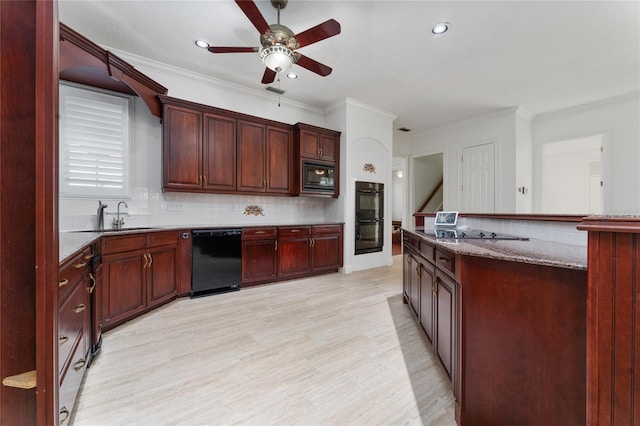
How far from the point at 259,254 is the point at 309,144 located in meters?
1.97

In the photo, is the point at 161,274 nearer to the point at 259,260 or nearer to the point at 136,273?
the point at 136,273

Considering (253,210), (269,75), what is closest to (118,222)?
(253,210)

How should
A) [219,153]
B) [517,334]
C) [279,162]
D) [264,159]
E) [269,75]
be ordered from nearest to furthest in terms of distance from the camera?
[517,334] → [269,75] → [219,153] → [264,159] → [279,162]

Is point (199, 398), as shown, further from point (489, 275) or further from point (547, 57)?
point (547, 57)

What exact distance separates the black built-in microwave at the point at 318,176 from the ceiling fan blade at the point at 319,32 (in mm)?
2151

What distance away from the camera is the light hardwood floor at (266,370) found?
1.44 metres

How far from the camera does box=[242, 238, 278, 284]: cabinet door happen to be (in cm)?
360

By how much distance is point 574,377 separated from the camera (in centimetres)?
101

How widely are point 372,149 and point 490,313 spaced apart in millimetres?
4092

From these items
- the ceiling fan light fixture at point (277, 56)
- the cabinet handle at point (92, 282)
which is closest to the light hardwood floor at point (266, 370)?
the cabinet handle at point (92, 282)

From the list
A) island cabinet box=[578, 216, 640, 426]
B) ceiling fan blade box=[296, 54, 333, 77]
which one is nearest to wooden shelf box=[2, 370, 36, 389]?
island cabinet box=[578, 216, 640, 426]

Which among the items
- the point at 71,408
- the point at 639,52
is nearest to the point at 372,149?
the point at 639,52

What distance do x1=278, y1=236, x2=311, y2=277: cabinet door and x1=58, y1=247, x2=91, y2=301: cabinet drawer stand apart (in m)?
2.37

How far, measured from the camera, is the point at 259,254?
12.2 ft
